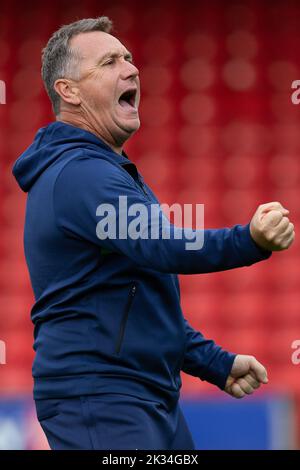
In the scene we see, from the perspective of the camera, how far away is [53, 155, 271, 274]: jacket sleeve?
177 centimetres

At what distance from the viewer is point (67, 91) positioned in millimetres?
2146

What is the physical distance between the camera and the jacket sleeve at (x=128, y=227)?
177 centimetres

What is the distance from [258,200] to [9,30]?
1.59m

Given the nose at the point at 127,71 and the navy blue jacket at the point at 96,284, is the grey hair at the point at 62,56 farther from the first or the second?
the navy blue jacket at the point at 96,284

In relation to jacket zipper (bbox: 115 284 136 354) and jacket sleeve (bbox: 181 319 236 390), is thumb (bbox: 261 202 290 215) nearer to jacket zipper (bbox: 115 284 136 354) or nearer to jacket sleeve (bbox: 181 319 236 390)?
jacket zipper (bbox: 115 284 136 354)

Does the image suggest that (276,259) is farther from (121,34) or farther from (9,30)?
(9,30)

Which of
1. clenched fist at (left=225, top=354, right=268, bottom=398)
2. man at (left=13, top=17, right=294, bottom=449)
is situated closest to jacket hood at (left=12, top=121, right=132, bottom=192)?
man at (left=13, top=17, right=294, bottom=449)

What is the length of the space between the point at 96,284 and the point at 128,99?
0.52 metres

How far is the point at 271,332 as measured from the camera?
4758 mm

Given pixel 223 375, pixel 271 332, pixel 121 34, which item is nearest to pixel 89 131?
pixel 223 375

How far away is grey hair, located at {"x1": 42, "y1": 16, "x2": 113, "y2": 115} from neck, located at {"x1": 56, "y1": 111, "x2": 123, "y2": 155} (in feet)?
0.11

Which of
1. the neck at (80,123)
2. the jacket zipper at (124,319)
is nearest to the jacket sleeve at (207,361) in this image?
the jacket zipper at (124,319)

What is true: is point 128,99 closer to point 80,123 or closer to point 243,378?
point 80,123

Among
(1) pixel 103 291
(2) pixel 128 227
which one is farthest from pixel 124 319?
(2) pixel 128 227
